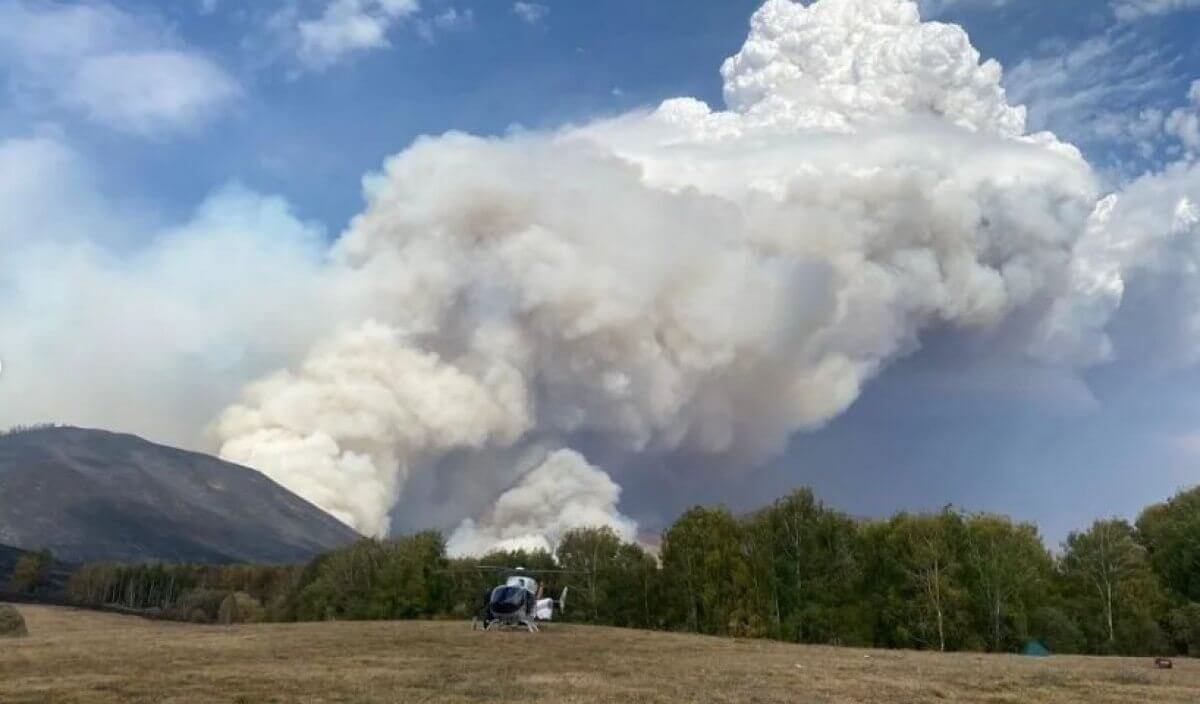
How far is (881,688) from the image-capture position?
34.9 meters

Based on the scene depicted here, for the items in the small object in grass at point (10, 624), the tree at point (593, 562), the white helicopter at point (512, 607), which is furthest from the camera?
the tree at point (593, 562)

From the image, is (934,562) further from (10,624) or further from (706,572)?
(10,624)

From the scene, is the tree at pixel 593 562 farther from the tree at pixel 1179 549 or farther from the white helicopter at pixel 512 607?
the tree at pixel 1179 549

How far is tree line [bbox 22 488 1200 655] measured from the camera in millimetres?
88812

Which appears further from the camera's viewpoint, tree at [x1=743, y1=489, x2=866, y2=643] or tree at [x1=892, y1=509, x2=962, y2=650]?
tree at [x1=743, y1=489, x2=866, y2=643]

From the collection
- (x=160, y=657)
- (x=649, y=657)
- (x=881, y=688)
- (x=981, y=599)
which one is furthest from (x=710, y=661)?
(x=981, y=599)

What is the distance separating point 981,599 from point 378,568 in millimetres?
77398

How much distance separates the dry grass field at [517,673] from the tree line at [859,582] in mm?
37651

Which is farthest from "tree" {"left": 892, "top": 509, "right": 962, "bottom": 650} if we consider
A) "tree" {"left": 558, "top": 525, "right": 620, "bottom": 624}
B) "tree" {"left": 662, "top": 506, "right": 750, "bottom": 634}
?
"tree" {"left": 558, "top": 525, "right": 620, "bottom": 624}

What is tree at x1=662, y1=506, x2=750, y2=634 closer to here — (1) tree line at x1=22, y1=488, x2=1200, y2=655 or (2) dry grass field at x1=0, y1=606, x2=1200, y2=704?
(1) tree line at x1=22, y1=488, x2=1200, y2=655

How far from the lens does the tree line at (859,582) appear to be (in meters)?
88.8

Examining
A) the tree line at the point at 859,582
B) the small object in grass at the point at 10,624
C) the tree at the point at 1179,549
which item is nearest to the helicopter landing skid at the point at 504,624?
the tree line at the point at 859,582

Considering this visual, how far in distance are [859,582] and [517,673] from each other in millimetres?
69778

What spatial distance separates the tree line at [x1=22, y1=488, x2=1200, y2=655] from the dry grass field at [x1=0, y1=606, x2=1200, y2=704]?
37.7m
